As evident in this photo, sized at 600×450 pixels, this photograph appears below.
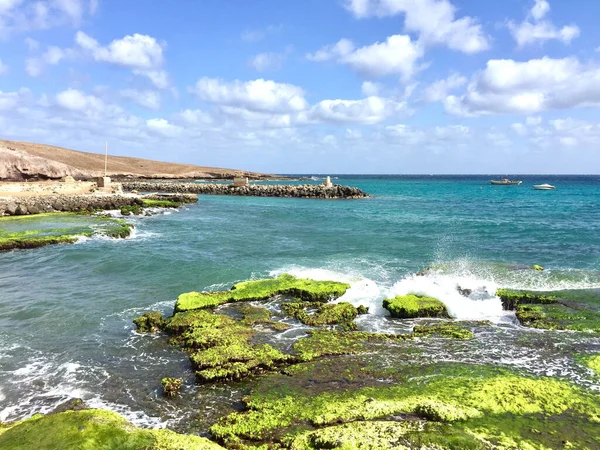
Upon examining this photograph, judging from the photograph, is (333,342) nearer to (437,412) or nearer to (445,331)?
(445,331)

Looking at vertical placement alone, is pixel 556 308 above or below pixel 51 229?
below

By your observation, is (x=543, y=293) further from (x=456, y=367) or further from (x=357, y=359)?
(x=357, y=359)

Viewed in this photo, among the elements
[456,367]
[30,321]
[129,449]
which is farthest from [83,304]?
[456,367]

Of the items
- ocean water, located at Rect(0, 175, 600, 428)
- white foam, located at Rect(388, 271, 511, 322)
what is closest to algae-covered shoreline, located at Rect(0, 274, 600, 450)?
ocean water, located at Rect(0, 175, 600, 428)

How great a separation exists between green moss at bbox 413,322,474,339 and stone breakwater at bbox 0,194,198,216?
1442 inches

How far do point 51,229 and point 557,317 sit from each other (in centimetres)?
2998

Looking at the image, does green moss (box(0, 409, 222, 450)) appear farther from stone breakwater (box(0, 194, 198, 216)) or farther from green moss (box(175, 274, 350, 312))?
stone breakwater (box(0, 194, 198, 216))

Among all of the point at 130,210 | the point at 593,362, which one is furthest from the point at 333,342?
the point at 130,210

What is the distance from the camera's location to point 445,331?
41.5 ft

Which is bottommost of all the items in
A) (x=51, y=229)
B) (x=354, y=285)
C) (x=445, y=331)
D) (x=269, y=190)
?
(x=445, y=331)

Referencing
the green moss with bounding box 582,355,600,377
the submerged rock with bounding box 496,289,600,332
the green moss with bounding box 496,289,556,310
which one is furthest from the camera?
the green moss with bounding box 496,289,556,310

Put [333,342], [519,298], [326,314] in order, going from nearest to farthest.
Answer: [333,342], [326,314], [519,298]

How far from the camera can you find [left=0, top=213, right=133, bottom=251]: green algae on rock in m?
24.6

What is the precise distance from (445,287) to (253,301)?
25.4 ft
